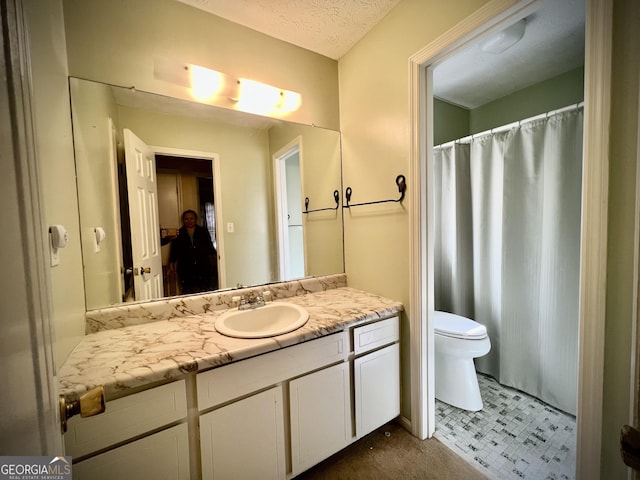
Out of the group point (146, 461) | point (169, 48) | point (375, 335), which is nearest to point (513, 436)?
point (375, 335)

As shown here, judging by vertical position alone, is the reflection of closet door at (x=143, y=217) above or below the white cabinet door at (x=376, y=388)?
above

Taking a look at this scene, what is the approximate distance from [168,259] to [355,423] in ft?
4.31

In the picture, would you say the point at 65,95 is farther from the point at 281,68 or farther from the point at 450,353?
the point at 450,353

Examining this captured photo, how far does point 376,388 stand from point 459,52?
1.74 meters

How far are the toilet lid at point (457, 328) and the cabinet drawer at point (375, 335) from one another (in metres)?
0.50

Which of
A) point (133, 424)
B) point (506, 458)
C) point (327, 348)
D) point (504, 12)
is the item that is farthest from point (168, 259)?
point (506, 458)

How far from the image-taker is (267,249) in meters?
1.64

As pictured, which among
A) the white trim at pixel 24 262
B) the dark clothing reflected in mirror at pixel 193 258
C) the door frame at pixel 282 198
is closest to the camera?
the white trim at pixel 24 262

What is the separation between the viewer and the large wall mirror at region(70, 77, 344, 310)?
1.14 m

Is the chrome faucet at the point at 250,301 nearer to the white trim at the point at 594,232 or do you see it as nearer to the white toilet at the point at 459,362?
the white toilet at the point at 459,362

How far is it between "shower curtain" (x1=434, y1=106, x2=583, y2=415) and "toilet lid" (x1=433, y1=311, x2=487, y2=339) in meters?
0.27

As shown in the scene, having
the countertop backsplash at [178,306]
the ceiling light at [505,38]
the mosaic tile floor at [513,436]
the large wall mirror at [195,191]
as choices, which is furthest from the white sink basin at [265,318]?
the ceiling light at [505,38]

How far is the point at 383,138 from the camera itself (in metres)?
1.48

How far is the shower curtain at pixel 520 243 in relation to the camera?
1.56m
